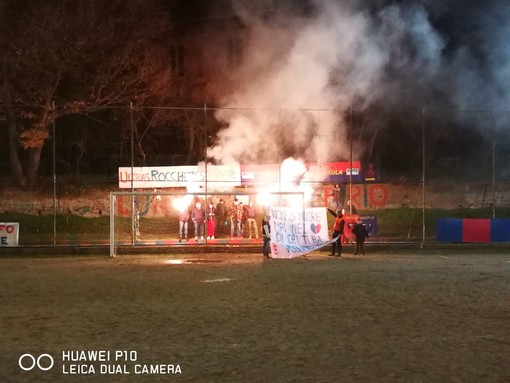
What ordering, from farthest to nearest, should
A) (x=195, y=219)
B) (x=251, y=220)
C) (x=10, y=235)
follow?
(x=251, y=220) < (x=195, y=219) < (x=10, y=235)

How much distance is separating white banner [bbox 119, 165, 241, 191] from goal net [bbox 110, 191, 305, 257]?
0.63 meters

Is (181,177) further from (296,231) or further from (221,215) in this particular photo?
(296,231)

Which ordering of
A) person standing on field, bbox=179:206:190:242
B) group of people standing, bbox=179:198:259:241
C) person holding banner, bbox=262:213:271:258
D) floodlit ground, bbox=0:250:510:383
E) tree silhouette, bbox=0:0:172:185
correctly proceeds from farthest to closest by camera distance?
tree silhouette, bbox=0:0:172:185
group of people standing, bbox=179:198:259:241
person standing on field, bbox=179:206:190:242
person holding banner, bbox=262:213:271:258
floodlit ground, bbox=0:250:510:383

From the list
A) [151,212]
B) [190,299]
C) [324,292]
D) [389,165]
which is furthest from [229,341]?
[389,165]

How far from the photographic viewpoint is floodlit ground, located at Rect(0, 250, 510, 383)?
6.82 meters

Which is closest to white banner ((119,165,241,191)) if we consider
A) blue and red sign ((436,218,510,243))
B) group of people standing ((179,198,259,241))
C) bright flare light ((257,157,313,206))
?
group of people standing ((179,198,259,241))

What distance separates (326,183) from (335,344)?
18511mm

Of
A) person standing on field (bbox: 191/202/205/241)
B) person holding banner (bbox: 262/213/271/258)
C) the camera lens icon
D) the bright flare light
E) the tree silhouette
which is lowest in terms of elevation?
the camera lens icon

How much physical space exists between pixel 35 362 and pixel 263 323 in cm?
336

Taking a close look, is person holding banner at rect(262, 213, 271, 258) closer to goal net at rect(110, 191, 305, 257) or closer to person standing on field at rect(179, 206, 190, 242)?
goal net at rect(110, 191, 305, 257)

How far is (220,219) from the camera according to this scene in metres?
24.9

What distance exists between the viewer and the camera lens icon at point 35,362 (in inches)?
271

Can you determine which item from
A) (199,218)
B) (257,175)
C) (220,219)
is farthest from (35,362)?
(257,175)

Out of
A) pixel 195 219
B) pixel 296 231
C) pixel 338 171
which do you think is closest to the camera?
pixel 296 231
